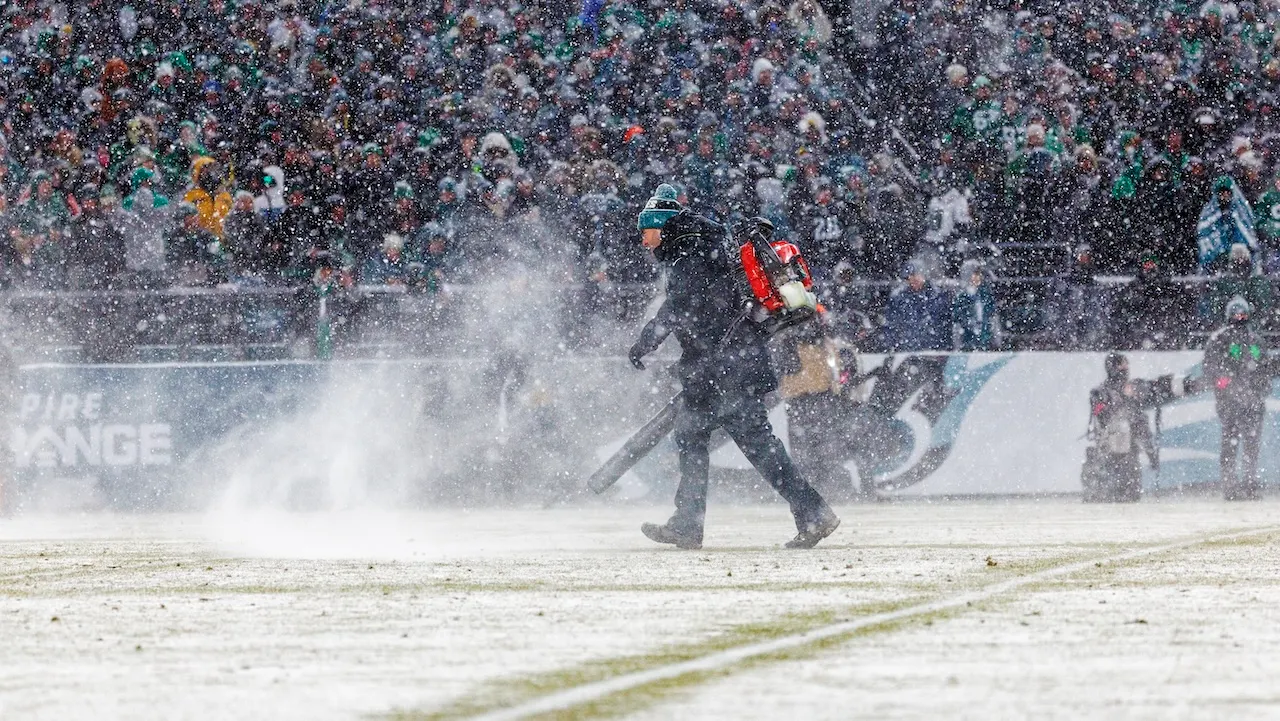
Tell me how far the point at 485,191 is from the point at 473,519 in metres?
3.92

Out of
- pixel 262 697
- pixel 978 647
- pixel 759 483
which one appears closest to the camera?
pixel 262 697

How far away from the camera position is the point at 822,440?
1781 centimetres

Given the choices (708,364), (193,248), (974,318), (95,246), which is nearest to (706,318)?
(708,364)

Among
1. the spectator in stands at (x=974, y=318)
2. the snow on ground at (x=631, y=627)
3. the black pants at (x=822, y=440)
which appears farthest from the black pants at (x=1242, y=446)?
the snow on ground at (x=631, y=627)

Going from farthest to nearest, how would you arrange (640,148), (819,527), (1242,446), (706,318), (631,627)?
1. (640,148)
2. (1242,446)
3. (706,318)
4. (819,527)
5. (631,627)

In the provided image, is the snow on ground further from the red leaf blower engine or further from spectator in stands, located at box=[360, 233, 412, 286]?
spectator in stands, located at box=[360, 233, 412, 286]

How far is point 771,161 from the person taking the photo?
18.3 m

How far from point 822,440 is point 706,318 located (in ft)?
24.4

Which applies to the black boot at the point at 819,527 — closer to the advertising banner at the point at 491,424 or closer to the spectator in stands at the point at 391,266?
the advertising banner at the point at 491,424

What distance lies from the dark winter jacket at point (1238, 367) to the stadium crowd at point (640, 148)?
0.56 meters

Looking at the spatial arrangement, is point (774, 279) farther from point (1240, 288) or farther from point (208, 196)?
point (208, 196)

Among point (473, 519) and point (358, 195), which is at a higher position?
point (358, 195)

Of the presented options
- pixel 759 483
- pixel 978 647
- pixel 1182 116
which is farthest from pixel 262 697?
pixel 1182 116

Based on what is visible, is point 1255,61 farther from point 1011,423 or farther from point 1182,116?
point 1011,423
